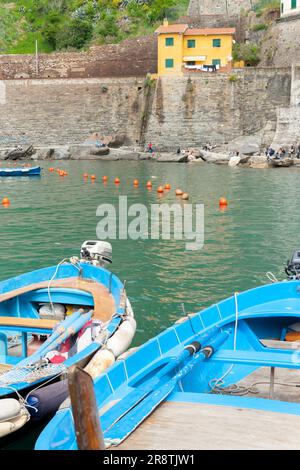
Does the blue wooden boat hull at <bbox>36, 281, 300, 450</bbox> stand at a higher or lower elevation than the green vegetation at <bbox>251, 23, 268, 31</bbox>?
lower

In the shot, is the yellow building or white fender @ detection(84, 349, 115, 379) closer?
white fender @ detection(84, 349, 115, 379)

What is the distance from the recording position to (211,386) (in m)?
6.33

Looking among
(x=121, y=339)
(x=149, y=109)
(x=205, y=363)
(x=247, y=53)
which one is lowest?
(x=121, y=339)

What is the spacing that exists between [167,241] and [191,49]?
34226 millimetres

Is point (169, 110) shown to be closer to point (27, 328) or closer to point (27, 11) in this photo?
point (27, 11)

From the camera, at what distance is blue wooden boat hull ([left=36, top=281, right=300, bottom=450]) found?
4852 millimetres

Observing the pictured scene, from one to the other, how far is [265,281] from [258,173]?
22.2 metres

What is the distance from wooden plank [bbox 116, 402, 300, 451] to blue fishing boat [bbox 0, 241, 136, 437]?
4.82ft

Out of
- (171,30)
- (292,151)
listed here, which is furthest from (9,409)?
(171,30)

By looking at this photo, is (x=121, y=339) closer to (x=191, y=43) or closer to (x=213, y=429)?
(x=213, y=429)

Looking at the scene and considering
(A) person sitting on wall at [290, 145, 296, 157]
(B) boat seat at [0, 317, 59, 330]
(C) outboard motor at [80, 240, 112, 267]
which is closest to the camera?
(B) boat seat at [0, 317, 59, 330]

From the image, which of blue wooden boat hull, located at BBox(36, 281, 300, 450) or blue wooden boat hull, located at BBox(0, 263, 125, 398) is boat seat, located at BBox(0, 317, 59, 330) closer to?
blue wooden boat hull, located at BBox(0, 263, 125, 398)

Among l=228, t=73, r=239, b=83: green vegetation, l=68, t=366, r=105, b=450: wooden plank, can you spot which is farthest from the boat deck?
l=228, t=73, r=239, b=83: green vegetation
